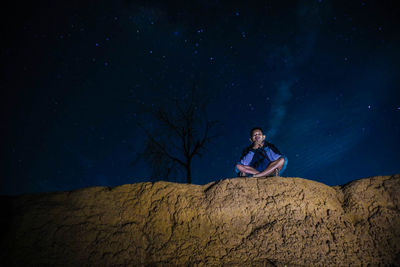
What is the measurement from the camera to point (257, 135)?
12.0 ft

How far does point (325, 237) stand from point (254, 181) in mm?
Answer: 785

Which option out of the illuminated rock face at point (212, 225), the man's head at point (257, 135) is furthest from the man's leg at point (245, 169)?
the illuminated rock face at point (212, 225)

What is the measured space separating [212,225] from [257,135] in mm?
2309

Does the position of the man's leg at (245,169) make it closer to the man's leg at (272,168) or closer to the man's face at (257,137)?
the man's leg at (272,168)

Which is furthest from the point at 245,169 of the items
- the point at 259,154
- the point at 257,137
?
the point at 257,137

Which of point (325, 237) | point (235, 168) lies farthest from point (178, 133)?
point (325, 237)

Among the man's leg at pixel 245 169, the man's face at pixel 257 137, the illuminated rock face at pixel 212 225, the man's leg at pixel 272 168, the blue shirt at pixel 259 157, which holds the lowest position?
the illuminated rock face at pixel 212 225

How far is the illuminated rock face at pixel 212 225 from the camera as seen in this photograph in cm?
150

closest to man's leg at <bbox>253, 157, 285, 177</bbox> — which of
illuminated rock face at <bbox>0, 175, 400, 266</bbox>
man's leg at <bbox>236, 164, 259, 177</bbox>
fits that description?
man's leg at <bbox>236, 164, 259, 177</bbox>

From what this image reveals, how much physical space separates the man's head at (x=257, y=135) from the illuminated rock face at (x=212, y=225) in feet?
5.08

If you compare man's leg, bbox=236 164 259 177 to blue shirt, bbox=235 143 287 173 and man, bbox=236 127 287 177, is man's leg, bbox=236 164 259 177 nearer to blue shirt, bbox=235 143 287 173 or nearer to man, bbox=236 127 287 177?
man, bbox=236 127 287 177

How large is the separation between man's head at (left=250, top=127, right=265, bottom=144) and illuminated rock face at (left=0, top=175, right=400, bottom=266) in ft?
5.08

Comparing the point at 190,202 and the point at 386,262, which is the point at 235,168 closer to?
the point at 190,202

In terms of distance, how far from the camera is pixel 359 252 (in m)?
1.51
